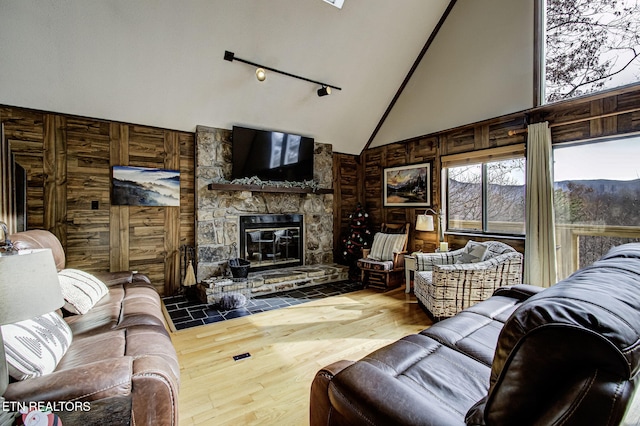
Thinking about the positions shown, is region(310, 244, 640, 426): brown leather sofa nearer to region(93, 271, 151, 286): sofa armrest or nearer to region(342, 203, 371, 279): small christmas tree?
region(93, 271, 151, 286): sofa armrest

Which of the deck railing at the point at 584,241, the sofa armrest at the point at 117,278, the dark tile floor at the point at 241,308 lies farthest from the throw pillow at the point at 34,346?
the deck railing at the point at 584,241

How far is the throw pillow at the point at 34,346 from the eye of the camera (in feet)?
4.09

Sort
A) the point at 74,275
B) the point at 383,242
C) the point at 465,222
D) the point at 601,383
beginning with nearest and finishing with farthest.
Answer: the point at 601,383
the point at 74,275
the point at 465,222
the point at 383,242

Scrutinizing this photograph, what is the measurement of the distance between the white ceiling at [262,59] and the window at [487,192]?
62 cm

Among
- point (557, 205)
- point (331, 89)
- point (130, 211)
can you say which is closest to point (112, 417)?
point (130, 211)

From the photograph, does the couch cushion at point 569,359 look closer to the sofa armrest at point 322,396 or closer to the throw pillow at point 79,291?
the sofa armrest at point 322,396

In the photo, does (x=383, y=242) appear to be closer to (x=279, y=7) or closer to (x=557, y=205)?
(x=557, y=205)

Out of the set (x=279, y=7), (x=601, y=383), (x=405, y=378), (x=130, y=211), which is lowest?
(x=405, y=378)

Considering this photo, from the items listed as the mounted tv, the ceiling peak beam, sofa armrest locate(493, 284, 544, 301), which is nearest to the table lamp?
sofa armrest locate(493, 284, 544, 301)

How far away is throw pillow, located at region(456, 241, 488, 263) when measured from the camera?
3555 millimetres

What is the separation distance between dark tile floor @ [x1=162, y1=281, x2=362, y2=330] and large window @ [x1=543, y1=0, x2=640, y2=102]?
3802 mm

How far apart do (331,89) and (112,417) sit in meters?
4.72

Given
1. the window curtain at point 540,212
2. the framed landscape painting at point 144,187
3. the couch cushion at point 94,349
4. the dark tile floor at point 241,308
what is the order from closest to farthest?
the couch cushion at point 94,349 → the window curtain at point 540,212 → the dark tile floor at point 241,308 → the framed landscape painting at point 144,187

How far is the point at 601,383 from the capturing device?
24.3 inches
